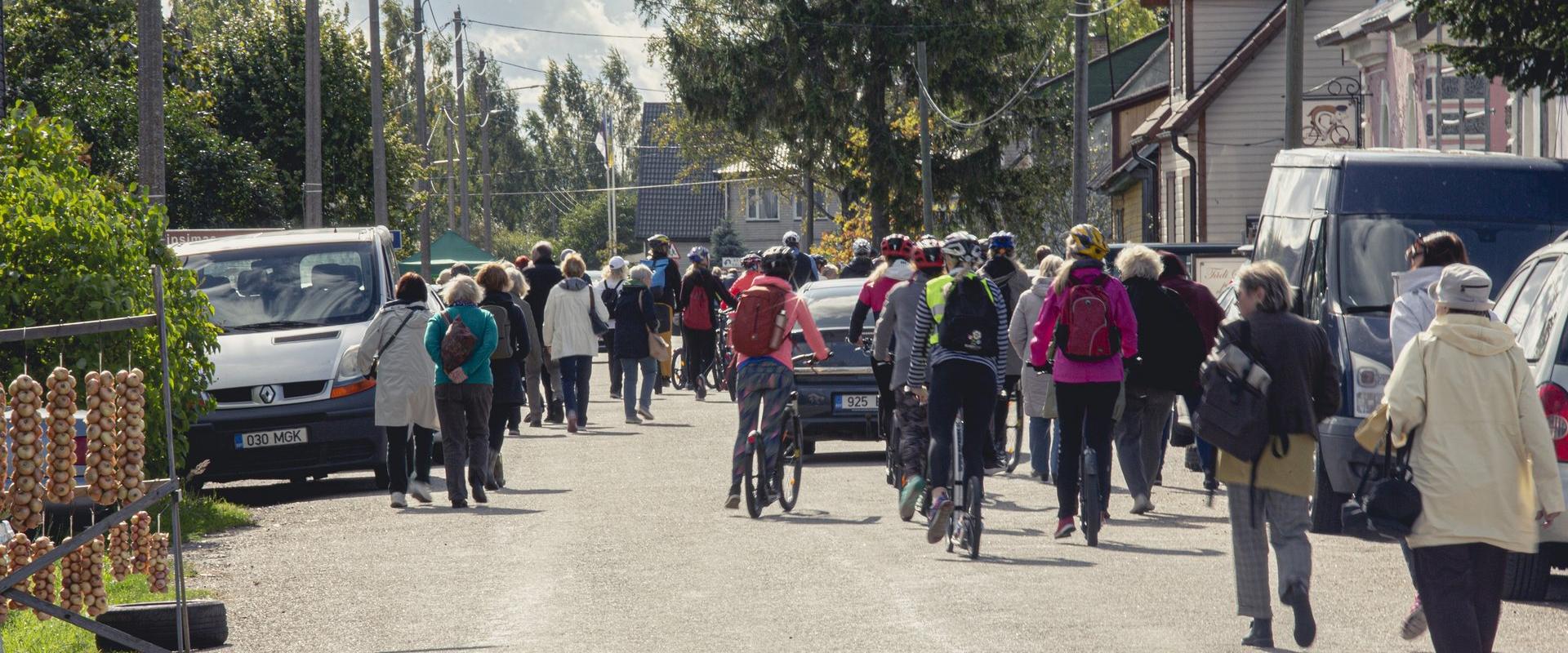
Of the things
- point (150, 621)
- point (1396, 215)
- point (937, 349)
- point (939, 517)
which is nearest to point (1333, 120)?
point (1396, 215)

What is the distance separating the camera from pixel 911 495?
1156cm

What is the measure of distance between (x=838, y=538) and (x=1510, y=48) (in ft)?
20.2

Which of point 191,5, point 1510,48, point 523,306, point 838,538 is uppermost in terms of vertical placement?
point 191,5

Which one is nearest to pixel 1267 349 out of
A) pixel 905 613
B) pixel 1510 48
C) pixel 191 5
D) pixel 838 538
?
pixel 905 613

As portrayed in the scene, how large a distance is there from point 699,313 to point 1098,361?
12977 millimetres

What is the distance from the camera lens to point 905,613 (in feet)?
29.4

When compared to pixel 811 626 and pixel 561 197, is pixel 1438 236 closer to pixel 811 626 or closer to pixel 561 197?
pixel 811 626

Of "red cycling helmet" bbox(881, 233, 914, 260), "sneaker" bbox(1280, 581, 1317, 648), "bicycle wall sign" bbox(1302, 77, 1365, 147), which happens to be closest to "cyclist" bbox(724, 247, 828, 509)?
"red cycling helmet" bbox(881, 233, 914, 260)

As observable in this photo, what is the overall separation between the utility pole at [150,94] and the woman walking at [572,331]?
4.31 metres

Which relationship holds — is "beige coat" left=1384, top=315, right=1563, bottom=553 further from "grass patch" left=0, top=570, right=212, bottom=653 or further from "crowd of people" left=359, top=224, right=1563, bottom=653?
"grass patch" left=0, top=570, right=212, bottom=653

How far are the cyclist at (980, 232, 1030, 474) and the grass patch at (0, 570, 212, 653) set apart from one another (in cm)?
575

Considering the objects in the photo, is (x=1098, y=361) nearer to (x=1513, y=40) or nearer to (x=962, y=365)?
(x=962, y=365)

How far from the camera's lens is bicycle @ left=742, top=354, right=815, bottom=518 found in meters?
12.9

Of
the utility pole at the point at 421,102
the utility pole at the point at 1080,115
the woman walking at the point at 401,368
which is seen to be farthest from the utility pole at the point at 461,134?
the woman walking at the point at 401,368
